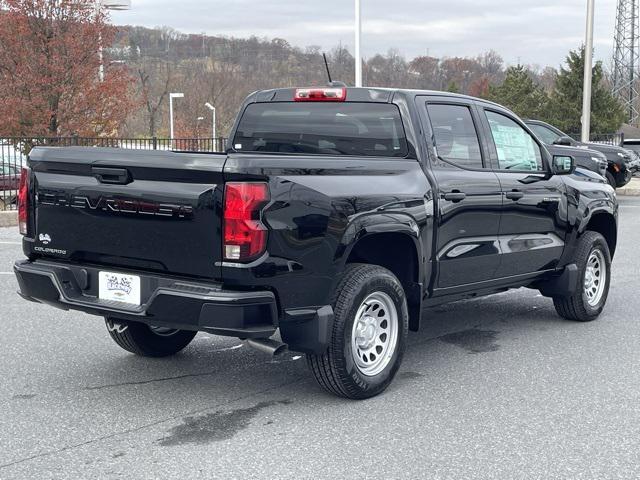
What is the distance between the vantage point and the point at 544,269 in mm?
7059

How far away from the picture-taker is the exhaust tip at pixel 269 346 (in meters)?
4.81

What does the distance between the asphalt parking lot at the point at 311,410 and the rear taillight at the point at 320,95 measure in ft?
6.02

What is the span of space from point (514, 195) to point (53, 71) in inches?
587

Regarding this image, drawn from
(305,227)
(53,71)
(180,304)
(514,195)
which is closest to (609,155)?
(53,71)

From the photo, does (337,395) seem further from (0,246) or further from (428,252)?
(0,246)

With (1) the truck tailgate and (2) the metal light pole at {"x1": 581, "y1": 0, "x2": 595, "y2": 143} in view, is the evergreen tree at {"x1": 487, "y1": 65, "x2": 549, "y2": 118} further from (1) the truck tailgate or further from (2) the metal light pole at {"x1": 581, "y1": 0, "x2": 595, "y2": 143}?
(1) the truck tailgate

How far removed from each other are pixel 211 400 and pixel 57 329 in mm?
2323

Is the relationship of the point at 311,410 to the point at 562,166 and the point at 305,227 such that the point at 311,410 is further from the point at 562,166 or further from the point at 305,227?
the point at 562,166

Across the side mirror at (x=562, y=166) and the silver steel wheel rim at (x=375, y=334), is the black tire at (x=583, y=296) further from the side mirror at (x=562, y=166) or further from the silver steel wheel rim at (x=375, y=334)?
the silver steel wheel rim at (x=375, y=334)

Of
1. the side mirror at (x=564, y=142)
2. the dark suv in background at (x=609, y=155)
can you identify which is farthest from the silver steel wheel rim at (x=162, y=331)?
the dark suv in background at (x=609, y=155)

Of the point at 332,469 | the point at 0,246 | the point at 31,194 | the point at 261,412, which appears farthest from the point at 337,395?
the point at 0,246

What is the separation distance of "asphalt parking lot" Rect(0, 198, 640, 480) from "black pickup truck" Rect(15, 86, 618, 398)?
368mm

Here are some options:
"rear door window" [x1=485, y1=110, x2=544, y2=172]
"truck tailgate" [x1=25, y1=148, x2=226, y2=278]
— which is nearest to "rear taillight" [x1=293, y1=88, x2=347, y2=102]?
"rear door window" [x1=485, y1=110, x2=544, y2=172]

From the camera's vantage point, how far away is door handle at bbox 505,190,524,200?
646cm
